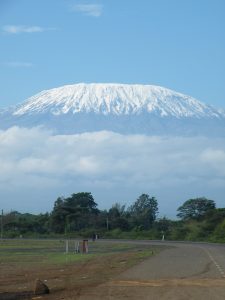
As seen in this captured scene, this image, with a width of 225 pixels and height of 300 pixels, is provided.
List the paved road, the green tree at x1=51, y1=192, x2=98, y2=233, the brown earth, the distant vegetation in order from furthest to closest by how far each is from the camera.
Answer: the green tree at x1=51, y1=192, x2=98, y2=233 → the distant vegetation → the brown earth → the paved road

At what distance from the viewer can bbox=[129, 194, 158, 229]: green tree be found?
13388cm

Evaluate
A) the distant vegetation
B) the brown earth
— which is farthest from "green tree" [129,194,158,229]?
the brown earth

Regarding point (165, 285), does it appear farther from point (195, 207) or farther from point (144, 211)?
point (144, 211)

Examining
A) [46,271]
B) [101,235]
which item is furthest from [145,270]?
[101,235]

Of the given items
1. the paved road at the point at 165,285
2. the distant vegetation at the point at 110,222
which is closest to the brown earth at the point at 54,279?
the paved road at the point at 165,285

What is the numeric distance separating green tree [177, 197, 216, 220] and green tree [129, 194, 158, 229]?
7241 millimetres

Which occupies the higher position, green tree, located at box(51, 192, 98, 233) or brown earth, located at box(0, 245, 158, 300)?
green tree, located at box(51, 192, 98, 233)

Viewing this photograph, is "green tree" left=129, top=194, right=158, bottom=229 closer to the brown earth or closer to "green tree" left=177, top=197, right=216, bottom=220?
"green tree" left=177, top=197, right=216, bottom=220

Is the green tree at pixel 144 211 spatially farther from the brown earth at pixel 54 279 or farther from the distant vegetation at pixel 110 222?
the brown earth at pixel 54 279

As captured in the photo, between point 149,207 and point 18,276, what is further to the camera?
point 149,207

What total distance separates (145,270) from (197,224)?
251ft

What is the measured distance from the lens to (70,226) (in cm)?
12200

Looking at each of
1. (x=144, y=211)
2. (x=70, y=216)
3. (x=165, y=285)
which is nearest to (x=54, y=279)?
(x=165, y=285)

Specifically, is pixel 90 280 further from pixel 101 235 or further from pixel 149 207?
pixel 149 207
